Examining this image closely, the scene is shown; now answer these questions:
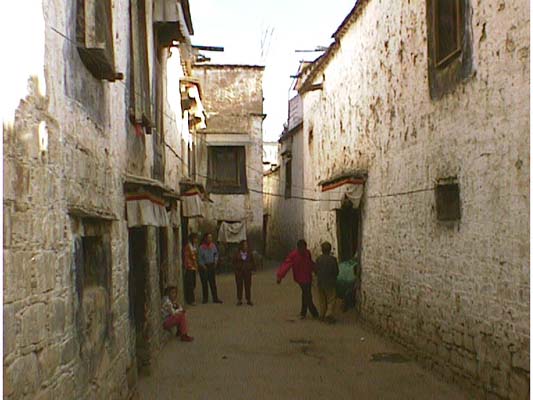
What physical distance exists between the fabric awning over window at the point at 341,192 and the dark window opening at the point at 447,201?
4031mm

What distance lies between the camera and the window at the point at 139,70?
8016 millimetres

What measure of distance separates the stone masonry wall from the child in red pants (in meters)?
3.34

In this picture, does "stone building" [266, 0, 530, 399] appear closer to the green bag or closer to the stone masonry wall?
the stone masonry wall

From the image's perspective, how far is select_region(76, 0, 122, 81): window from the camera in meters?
5.14

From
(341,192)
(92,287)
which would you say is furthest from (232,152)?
(92,287)

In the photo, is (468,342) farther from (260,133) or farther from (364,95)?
(260,133)

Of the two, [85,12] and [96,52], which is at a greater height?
[85,12]

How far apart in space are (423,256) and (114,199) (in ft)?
14.5

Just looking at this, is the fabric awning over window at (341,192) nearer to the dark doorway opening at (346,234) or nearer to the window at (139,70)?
the dark doorway opening at (346,234)

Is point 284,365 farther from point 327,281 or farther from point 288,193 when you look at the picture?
point 288,193

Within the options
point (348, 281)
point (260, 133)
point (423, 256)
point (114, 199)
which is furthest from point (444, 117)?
point (260, 133)

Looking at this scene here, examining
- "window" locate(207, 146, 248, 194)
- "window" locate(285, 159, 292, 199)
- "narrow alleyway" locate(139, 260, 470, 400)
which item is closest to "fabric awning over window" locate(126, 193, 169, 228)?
"narrow alleyway" locate(139, 260, 470, 400)

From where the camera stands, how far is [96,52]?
5227 millimetres

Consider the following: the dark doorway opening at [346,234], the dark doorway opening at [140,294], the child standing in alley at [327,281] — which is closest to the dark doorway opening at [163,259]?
the dark doorway opening at [140,294]
